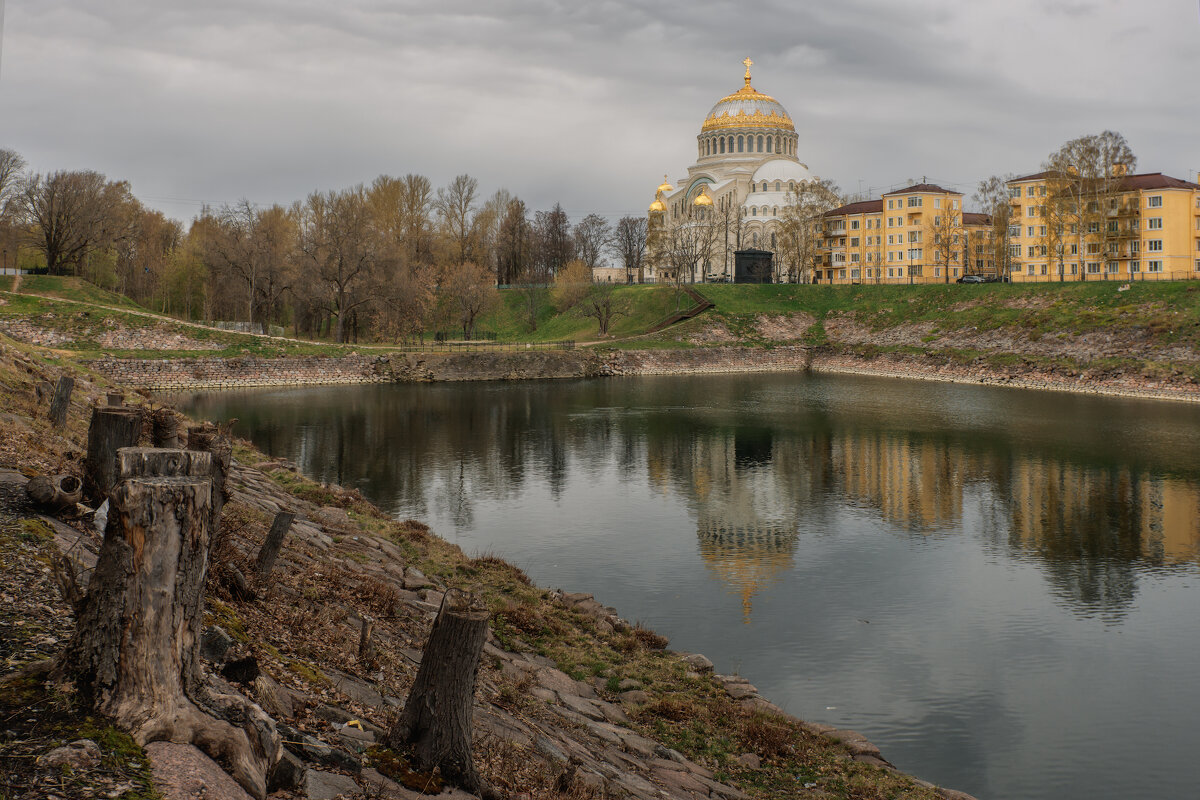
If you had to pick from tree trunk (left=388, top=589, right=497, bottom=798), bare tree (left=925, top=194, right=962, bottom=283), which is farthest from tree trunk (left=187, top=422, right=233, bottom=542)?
bare tree (left=925, top=194, right=962, bottom=283)

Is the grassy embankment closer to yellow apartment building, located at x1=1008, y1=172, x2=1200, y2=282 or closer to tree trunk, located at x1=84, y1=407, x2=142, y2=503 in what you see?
yellow apartment building, located at x1=1008, y1=172, x2=1200, y2=282

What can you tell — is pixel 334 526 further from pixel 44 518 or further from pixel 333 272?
pixel 333 272

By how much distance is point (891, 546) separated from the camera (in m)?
24.2

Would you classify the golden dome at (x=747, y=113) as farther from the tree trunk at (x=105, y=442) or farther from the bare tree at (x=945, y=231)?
the tree trunk at (x=105, y=442)

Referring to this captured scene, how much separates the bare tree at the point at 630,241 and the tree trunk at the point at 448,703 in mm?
134475

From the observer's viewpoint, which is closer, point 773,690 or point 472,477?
point 773,690

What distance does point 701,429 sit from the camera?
45.2 metres

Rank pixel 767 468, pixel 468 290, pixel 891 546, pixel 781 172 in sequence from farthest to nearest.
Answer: pixel 781 172 < pixel 468 290 < pixel 767 468 < pixel 891 546

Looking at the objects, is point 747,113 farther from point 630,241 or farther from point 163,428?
point 163,428

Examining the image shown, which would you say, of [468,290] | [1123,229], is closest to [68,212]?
[468,290]

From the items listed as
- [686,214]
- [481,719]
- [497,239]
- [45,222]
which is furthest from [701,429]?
[686,214]

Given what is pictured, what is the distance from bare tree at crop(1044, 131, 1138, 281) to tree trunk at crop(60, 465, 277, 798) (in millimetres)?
93346

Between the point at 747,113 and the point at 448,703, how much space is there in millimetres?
130148

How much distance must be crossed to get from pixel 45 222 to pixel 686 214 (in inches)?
3135
